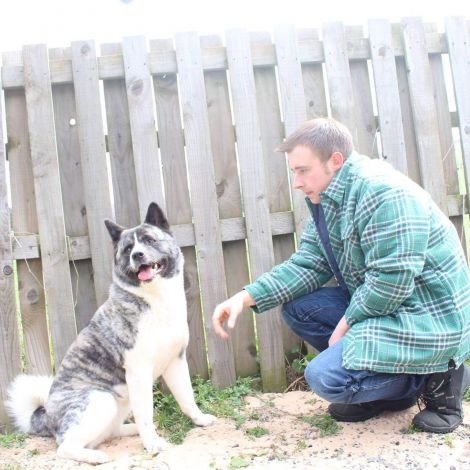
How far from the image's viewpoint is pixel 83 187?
13.5ft

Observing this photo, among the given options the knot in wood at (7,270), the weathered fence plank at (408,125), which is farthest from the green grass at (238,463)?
the weathered fence plank at (408,125)

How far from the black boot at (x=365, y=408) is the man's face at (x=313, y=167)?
1269mm

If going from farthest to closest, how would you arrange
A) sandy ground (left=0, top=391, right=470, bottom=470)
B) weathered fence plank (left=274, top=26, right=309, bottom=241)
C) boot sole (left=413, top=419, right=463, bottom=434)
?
weathered fence plank (left=274, top=26, right=309, bottom=241) → boot sole (left=413, top=419, right=463, bottom=434) → sandy ground (left=0, top=391, right=470, bottom=470)

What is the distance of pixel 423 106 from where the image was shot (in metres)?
4.38

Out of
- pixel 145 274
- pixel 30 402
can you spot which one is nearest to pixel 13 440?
pixel 30 402

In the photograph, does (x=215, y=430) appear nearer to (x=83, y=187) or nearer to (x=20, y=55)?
(x=83, y=187)

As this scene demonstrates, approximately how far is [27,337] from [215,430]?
148 cm

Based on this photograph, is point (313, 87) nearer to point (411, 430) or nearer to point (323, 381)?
point (323, 381)

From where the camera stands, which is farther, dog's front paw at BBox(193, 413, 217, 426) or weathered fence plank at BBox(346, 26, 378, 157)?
weathered fence plank at BBox(346, 26, 378, 157)

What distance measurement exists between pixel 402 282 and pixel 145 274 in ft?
4.69

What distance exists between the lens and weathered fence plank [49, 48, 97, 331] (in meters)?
4.10

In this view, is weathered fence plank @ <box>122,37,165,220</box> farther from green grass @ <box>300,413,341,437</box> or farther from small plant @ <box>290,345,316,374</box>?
green grass @ <box>300,413,341,437</box>

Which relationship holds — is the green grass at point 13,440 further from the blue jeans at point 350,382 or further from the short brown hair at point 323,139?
the short brown hair at point 323,139

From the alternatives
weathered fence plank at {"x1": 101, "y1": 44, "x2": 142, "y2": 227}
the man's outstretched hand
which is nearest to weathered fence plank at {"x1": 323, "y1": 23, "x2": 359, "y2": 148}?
weathered fence plank at {"x1": 101, "y1": 44, "x2": 142, "y2": 227}
